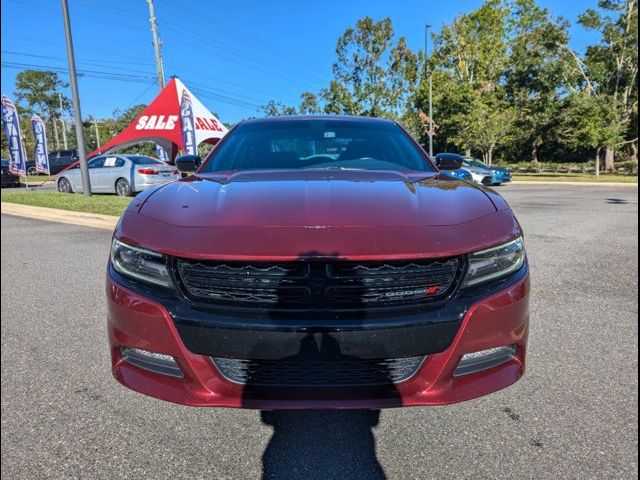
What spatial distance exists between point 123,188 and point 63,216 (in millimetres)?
4771

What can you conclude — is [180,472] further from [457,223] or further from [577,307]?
[577,307]

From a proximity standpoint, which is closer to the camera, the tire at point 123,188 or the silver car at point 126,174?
the silver car at point 126,174

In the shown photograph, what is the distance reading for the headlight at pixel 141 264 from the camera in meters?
1.75

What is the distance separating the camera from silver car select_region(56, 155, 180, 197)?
13586 millimetres

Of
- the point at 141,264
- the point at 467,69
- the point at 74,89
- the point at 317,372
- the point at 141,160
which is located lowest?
the point at 317,372

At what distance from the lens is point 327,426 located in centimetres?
215

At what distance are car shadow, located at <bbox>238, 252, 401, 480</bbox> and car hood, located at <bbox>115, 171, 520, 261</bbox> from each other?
0.40ft

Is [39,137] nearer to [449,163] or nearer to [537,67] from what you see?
[449,163]

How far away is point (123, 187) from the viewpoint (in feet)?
45.6

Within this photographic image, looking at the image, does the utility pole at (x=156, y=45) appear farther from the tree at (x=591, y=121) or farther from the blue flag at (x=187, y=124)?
the tree at (x=591, y=121)

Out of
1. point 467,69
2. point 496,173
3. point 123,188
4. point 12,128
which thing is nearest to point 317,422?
point 123,188

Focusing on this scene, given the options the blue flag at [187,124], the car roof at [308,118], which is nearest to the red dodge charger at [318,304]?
the car roof at [308,118]

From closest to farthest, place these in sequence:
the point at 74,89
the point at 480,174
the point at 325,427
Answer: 1. the point at 325,427
2. the point at 74,89
3. the point at 480,174

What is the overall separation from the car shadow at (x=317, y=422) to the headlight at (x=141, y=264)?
1.54ft
